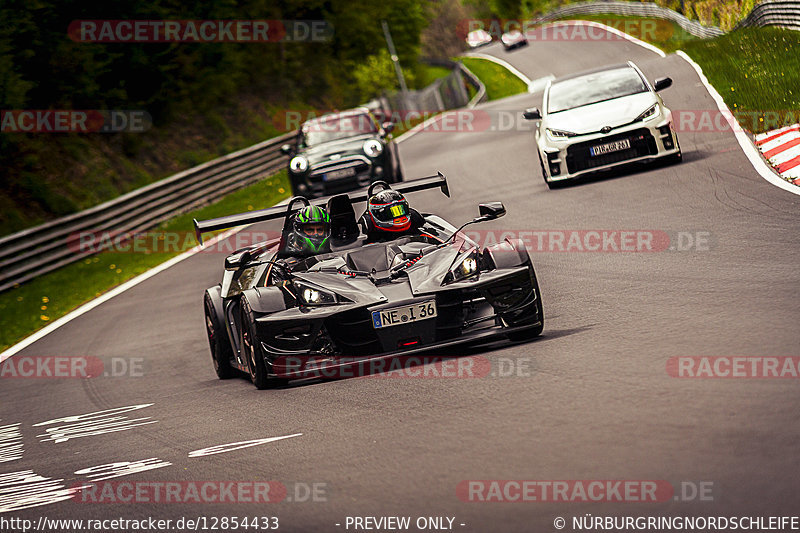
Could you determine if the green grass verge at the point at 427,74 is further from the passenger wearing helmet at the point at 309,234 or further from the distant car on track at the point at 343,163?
the passenger wearing helmet at the point at 309,234

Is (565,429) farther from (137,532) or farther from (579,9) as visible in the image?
(579,9)

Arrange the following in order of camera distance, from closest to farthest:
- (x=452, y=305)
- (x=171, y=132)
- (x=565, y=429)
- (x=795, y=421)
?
(x=795, y=421), (x=565, y=429), (x=452, y=305), (x=171, y=132)

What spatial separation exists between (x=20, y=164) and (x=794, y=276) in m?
20.4

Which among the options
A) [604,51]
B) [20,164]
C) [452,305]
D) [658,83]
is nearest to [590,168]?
[658,83]

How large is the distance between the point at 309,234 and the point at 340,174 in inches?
416

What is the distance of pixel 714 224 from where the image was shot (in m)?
11.6

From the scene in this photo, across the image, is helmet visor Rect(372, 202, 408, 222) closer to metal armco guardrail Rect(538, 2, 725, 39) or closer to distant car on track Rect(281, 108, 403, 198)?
distant car on track Rect(281, 108, 403, 198)

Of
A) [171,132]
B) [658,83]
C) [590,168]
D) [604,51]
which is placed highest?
[604,51]

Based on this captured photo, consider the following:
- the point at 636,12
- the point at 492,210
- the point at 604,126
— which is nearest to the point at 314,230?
the point at 492,210

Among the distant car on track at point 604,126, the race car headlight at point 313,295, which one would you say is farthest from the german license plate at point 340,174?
the race car headlight at point 313,295

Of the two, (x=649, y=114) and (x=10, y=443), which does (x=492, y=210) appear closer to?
(x=10, y=443)

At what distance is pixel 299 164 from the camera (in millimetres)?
20000

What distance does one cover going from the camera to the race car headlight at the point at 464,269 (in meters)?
7.91

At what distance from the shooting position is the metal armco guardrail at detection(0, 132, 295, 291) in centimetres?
1988
